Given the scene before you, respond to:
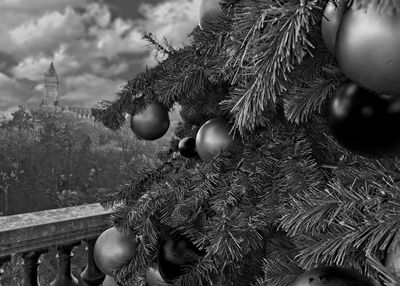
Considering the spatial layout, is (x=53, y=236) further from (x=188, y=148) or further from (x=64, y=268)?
(x=188, y=148)

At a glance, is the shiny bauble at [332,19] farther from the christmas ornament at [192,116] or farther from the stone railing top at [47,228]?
the stone railing top at [47,228]

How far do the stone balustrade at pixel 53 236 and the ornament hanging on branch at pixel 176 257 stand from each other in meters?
0.37

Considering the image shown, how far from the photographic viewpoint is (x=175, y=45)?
1.06 meters

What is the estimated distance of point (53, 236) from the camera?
1232 millimetres

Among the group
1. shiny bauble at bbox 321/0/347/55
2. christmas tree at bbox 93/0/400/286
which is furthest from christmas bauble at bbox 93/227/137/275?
shiny bauble at bbox 321/0/347/55

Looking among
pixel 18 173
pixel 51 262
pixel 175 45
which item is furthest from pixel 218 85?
pixel 18 173

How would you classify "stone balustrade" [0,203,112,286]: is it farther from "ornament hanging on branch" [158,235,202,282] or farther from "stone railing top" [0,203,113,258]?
"ornament hanging on branch" [158,235,202,282]

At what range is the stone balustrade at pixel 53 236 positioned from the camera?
114 centimetres

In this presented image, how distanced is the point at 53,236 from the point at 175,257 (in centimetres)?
65

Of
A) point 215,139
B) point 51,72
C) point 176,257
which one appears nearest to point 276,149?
point 215,139

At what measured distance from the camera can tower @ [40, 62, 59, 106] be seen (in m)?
14.4

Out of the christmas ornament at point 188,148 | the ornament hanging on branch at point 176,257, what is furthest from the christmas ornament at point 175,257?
the christmas ornament at point 188,148

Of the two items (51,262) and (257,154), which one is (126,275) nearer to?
(257,154)

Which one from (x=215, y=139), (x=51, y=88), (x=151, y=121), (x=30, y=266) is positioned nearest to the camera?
(x=215, y=139)
